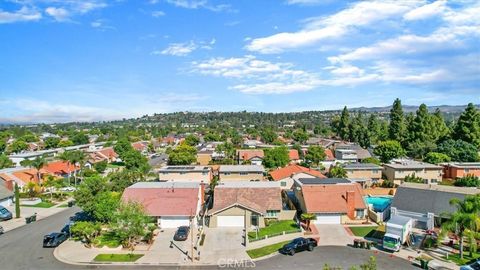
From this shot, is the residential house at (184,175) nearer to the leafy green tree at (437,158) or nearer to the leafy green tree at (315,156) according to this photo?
the leafy green tree at (315,156)

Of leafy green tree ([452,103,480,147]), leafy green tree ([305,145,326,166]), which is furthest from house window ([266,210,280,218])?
leafy green tree ([452,103,480,147])

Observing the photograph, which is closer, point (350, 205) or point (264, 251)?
point (264, 251)

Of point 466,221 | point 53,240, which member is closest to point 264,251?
point 466,221

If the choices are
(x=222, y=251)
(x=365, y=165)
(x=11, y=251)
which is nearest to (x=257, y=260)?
(x=222, y=251)

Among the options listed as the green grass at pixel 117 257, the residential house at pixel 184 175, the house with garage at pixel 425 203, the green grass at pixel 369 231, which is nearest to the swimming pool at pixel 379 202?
the house with garage at pixel 425 203

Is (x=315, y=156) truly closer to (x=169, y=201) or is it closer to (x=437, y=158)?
(x=437, y=158)

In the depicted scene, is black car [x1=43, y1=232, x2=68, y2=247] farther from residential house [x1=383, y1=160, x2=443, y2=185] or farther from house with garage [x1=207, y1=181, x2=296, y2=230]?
residential house [x1=383, y1=160, x2=443, y2=185]

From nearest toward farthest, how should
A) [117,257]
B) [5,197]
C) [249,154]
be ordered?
[117,257] → [5,197] → [249,154]
